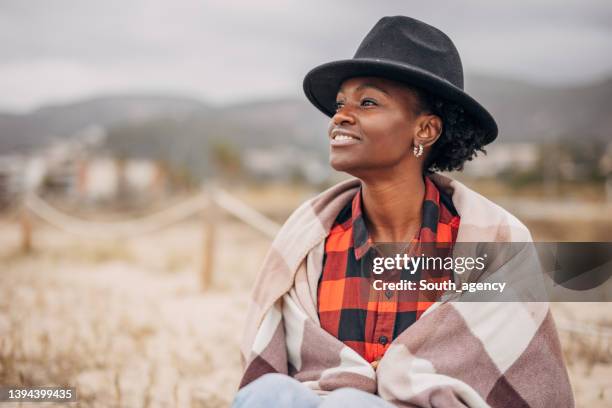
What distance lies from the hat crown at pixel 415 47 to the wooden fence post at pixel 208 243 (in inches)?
138

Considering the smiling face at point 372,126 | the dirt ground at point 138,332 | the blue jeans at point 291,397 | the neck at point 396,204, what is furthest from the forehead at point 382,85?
the dirt ground at point 138,332

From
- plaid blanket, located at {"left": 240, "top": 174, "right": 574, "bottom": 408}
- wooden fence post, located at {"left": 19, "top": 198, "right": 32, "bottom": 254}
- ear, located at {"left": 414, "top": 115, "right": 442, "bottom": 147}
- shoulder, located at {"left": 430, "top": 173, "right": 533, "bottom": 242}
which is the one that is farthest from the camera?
wooden fence post, located at {"left": 19, "top": 198, "right": 32, "bottom": 254}

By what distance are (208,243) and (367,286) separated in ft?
11.9

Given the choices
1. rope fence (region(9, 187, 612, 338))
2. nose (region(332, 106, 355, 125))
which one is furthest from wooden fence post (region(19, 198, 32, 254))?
nose (region(332, 106, 355, 125))

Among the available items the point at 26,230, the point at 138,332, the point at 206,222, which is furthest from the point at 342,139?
the point at 26,230

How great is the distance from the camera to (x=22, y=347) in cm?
330

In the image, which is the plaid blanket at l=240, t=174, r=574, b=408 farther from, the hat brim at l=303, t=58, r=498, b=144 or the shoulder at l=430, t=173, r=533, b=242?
the hat brim at l=303, t=58, r=498, b=144

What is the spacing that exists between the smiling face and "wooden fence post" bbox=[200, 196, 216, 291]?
3.46m

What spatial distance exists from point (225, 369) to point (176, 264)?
373 cm

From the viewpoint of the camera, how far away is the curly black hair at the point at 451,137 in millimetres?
1925

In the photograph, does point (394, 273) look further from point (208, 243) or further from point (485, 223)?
point (208, 243)

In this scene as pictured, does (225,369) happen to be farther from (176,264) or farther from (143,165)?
(143,165)

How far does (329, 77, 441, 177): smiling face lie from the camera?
1822 mm

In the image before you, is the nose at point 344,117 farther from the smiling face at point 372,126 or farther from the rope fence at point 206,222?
the rope fence at point 206,222
